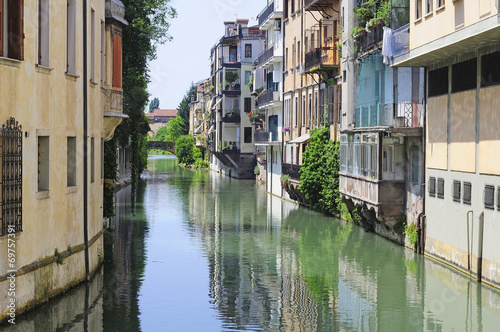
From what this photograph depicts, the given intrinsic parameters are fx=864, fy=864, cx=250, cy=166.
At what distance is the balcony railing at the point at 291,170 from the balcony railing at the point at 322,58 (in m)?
6.01

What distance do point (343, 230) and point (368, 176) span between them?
4524mm

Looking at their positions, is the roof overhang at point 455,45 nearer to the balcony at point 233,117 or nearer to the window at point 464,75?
the window at point 464,75

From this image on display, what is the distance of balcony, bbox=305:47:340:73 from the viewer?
135 feet

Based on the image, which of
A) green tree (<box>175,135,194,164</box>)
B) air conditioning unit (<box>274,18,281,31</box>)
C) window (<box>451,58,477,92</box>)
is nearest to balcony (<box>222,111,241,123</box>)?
air conditioning unit (<box>274,18,281,31</box>)

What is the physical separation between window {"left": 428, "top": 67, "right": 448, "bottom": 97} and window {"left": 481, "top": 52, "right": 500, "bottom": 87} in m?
3.12

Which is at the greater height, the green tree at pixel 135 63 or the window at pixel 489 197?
the green tree at pixel 135 63

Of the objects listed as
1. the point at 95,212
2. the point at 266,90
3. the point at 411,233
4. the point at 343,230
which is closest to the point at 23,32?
the point at 95,212

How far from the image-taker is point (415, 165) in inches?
1113

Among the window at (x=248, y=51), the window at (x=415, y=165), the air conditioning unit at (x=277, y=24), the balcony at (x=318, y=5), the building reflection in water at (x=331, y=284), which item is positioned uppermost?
the window at (x=248, y=51)

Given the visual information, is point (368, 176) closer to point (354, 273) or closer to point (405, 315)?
point (354, 273)

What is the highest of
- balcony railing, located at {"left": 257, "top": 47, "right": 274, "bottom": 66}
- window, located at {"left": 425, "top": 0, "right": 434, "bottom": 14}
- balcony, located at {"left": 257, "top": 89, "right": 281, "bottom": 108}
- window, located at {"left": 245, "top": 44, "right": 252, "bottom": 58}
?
window, located at {"left": 245, "top": 44, "right": 252, "bottom": 58}

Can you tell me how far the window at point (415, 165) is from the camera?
28.1 m

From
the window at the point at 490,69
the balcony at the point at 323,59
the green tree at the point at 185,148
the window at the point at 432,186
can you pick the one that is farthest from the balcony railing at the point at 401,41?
the green tree at the point at 185,148

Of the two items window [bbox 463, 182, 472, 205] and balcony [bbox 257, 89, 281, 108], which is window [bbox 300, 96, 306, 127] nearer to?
balcony [bbox 257, 89, 281, 108]
